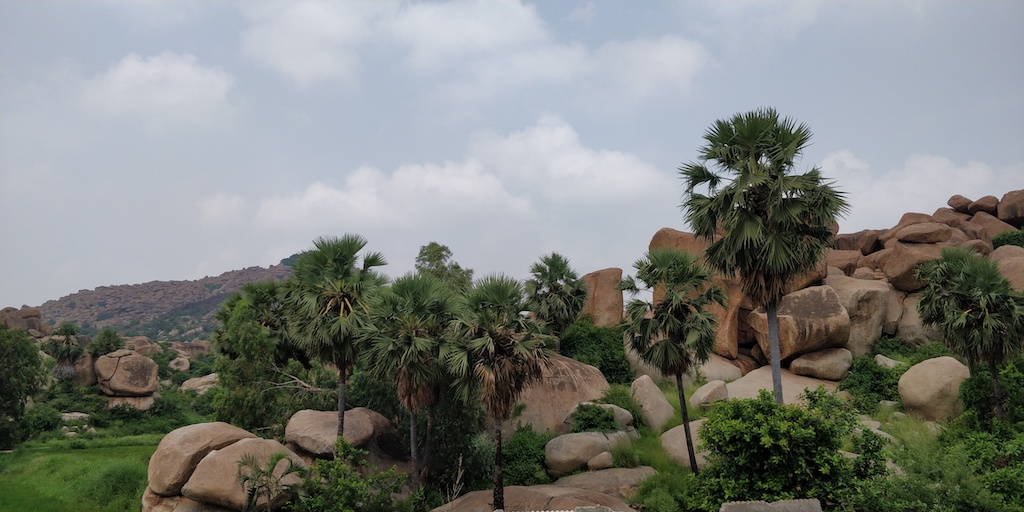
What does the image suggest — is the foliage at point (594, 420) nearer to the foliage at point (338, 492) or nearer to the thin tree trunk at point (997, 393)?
the foliage at point (338, 492)

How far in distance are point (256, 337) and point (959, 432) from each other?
2968 centimetres

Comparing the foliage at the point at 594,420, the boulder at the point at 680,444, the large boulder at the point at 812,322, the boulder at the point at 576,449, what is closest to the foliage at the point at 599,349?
the foliage at the point at 594,420

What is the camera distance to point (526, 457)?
26203 millimetres

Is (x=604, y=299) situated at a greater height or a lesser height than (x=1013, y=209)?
lesser

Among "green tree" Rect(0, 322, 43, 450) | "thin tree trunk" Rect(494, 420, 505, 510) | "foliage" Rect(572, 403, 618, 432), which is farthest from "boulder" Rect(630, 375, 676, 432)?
"green tree" Rect(0, 322, 43, 450)

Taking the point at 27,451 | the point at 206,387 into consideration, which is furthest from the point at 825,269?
the point at 206,387

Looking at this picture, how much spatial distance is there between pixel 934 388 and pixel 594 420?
46.9 ft

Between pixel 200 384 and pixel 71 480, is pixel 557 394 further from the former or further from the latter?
pixel 200 384

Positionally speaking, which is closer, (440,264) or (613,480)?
(613,480)

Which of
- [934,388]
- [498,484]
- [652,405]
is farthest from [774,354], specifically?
[934,388]

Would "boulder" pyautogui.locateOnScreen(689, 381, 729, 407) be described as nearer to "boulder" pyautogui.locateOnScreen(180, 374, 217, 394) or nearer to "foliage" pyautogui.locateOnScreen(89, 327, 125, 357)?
"boulder" pyautogui.locateOnScreen(180, 374, 217, 394)

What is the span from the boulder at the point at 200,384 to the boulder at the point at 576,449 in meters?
47.3

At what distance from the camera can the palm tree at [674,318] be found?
867 inches

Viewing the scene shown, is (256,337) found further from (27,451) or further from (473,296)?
(27,451)
